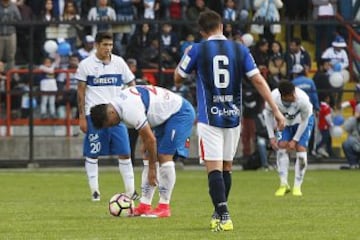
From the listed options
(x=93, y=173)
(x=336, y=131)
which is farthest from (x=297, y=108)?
(x=336, y=131)

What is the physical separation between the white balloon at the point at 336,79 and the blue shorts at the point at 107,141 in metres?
12.6

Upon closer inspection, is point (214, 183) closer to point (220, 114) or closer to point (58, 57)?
point (220, 114)

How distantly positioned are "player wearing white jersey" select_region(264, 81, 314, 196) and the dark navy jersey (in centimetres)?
669

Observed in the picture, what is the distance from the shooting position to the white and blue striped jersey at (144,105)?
14758 mm

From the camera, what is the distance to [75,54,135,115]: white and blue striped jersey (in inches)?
756

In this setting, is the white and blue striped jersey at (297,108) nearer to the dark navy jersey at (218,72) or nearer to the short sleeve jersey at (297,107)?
the short sleeve jersey at (297,107)

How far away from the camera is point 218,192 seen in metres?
13.7

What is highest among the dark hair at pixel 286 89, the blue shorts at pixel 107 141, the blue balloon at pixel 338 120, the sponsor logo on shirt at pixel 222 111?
the sponsor logo on shirt at pixel 222 111

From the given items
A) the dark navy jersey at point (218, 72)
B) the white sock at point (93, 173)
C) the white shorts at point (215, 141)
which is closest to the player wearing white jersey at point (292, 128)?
the white sock at point (93, 173)

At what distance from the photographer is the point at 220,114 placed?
13.9 metres

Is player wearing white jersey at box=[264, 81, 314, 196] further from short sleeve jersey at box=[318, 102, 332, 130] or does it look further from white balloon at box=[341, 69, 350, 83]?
white balloon at box=[341, 69, 350, 83]

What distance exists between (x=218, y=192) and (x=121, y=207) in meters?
2.62

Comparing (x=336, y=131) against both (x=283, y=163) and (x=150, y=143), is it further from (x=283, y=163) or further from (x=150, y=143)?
(x=150, y=143)

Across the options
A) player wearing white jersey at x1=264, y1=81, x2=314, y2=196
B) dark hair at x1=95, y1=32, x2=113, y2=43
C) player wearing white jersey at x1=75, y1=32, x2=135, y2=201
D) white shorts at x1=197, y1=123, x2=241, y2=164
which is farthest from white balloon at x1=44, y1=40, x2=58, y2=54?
white shorts at x1=197, y1=123, x2=241, y2=164
